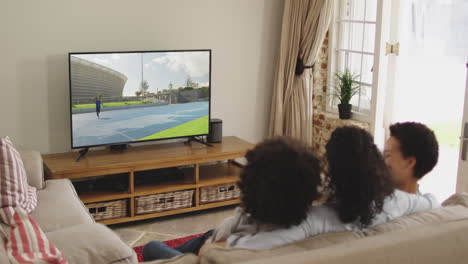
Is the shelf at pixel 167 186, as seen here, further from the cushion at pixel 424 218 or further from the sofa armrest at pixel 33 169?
the cushion at pixel 424 218

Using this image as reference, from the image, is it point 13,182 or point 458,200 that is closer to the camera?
point 458,200

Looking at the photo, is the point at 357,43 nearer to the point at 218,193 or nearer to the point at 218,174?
the point at 218,174

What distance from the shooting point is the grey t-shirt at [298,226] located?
184 cm

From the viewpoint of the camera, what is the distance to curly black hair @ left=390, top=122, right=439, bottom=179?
222 cm

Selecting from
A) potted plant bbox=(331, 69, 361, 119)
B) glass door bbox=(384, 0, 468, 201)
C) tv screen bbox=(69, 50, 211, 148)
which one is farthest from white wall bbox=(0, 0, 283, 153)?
glass door bbox=(384, 0, 468, 201)

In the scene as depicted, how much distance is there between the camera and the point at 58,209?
335 centimetres

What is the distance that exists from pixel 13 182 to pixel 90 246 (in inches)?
30.0

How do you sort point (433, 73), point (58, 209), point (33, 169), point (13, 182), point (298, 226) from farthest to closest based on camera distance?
point (433, 73) < point (33, 169) < point (58, 209) < point (13, 182) < point (298, 226)

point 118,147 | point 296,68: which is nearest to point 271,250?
point 118,147

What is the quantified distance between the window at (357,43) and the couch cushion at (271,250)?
2951mm

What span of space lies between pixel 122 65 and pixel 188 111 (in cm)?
66

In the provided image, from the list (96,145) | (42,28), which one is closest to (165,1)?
(42,28)

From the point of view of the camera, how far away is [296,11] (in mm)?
4973

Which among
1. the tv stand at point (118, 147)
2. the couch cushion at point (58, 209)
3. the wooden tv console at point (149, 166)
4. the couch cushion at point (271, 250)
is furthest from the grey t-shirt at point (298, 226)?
the tv stand at point (118, 147)
